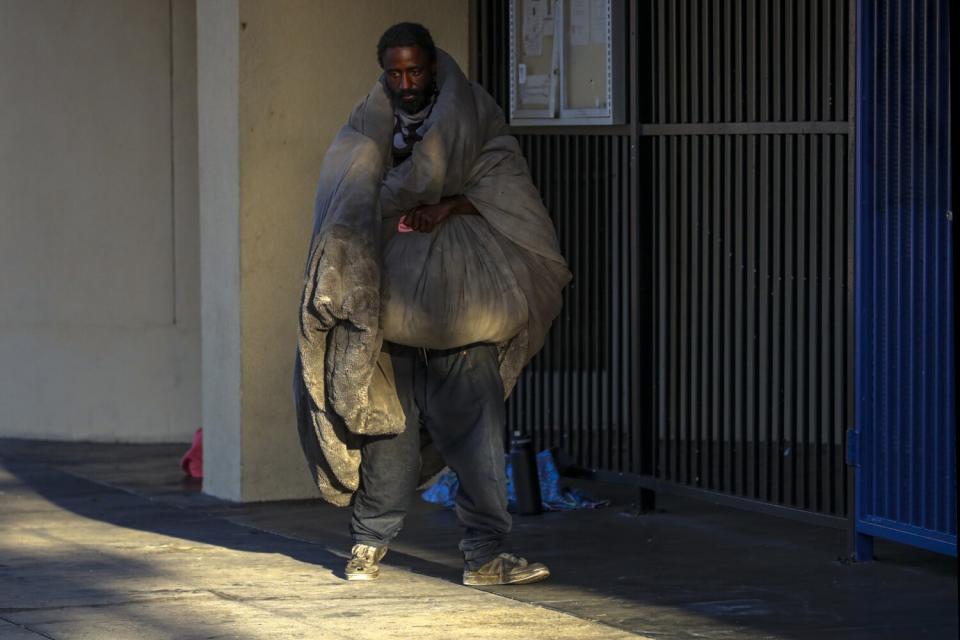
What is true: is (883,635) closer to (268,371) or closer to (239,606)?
(239,606)

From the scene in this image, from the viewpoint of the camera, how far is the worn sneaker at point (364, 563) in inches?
275

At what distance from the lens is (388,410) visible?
22.3 ft

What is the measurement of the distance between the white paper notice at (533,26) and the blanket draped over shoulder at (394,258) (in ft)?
6.39

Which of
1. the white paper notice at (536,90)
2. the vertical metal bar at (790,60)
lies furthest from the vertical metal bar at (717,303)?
the white paper notice at (536,90)

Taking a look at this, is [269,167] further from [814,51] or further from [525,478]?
[814,51]

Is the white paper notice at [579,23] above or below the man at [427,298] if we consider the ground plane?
above

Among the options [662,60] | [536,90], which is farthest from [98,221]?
[662,60]

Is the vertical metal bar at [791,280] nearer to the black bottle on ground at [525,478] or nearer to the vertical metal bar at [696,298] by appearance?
the vertical metal bar at [696,298]

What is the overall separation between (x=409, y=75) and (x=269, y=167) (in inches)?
93.6

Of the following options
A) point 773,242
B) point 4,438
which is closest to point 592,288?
point 773,242

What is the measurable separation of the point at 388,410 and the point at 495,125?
1.14 m

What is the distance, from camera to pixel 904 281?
6.89 m

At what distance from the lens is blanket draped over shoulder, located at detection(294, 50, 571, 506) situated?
661 centimetres

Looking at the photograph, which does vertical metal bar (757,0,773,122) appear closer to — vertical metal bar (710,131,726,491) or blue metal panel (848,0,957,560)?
vertical metal bar (710,131,726,491)
